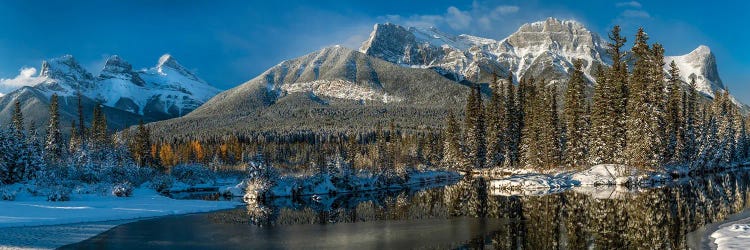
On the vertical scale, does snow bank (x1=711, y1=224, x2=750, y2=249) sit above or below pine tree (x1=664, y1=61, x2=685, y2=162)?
below

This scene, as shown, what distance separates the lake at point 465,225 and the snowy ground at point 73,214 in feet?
7.29

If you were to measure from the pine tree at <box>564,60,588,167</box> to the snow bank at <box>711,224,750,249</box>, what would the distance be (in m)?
49.7

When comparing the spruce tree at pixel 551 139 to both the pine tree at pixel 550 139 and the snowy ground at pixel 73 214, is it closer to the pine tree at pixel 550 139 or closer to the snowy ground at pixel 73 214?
the pine tree at pixel 550 139

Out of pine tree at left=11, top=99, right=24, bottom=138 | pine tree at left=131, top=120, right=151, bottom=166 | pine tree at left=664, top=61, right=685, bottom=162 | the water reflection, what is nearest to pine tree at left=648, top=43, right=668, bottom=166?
pine tree at left=664, top=61, right=685, bottom=162

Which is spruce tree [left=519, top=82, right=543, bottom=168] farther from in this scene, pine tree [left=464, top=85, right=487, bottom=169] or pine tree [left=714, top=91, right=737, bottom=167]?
pine tree [left=714, top=91, right=737, bottom=167]

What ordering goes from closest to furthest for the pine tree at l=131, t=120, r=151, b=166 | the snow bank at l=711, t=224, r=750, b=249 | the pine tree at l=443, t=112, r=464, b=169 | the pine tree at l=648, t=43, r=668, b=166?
the snow bank at l=711, t=224, r=750, b=249
the pine tree at l=648, t=43, r=668, b=166
the pine tree at l=443, t=112, r=464, b=169
the pine tree at l=131, t=120, r=151, b=166

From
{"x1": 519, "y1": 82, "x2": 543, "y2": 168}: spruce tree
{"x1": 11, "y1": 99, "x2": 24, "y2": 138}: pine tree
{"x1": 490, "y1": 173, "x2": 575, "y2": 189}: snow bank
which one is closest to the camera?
{"x1": 490, "y1": 173, "x2": 575, "y2": 189}: snow bank

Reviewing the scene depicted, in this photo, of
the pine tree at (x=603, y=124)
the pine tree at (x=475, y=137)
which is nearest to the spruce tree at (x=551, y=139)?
the pine tree at (x=603, y=124)

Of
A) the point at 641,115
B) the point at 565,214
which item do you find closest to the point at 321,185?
the point at 565,214

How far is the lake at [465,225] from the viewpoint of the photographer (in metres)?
25.0

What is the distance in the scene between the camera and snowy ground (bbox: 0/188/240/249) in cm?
2996

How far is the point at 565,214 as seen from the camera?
108ft

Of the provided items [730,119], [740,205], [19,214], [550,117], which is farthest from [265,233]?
[730,119]

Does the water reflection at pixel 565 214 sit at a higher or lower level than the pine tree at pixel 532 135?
lower
